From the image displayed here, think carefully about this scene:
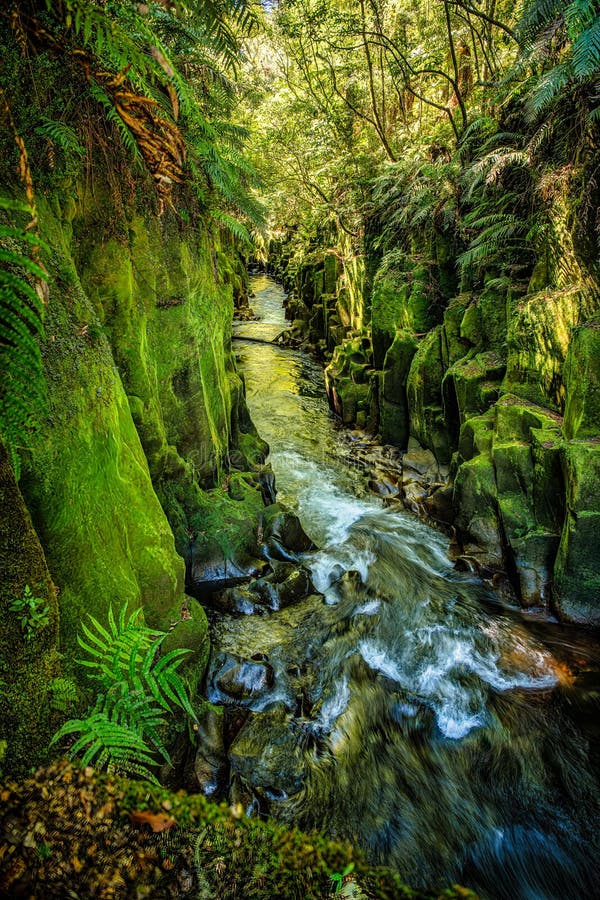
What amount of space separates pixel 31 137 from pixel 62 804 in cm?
434

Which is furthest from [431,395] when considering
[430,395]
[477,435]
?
[477,435]

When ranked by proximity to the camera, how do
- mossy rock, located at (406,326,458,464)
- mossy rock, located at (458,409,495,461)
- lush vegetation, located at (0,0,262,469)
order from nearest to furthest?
lush vegetation, located at (0,0,262,469) < mossy rock, located at (458,409,495,461) < mossy rock, located at (406,326,458,464)

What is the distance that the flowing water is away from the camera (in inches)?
138

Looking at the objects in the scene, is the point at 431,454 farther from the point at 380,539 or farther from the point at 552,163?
the point at 552,163

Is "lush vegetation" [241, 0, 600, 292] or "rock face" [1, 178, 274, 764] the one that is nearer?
"rock face" [1, 178, 274, 764]

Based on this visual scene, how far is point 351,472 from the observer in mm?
10648

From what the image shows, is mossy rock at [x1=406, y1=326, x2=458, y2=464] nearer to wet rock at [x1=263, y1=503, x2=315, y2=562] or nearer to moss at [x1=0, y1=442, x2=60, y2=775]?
wet rock at [x1=263, y1=503, x2=315, y2=562]

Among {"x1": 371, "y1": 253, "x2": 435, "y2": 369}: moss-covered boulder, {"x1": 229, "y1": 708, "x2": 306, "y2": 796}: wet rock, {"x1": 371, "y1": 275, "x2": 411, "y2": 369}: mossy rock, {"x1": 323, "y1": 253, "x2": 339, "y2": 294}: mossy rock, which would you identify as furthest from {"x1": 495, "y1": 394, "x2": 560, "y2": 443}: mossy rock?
{"x1": 323, "y1": 253, "x2": 339, "y2": 294}: mossy rock

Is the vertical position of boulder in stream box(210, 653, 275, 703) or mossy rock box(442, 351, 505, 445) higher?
mossy rock box(442, 351, 505, 445)

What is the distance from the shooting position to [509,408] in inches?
274

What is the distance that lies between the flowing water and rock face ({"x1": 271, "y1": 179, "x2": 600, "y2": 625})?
0.78m

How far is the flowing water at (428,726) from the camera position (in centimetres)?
352

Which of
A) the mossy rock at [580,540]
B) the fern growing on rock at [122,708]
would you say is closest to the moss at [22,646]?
the fern growing on rock at [122,708]

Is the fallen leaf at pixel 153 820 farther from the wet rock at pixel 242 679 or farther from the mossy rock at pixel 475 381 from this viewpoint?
the mossy rock at pixel 475 381
